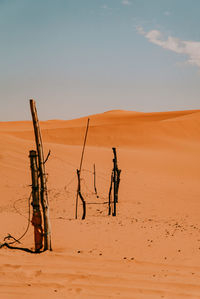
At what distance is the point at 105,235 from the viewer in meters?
7.15

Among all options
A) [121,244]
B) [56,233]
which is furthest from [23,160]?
[121,244]

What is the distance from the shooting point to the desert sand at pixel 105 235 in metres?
4.48

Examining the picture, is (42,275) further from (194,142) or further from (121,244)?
(194,142)

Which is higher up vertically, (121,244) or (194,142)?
(194,142)

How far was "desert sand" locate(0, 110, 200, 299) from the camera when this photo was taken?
448cm

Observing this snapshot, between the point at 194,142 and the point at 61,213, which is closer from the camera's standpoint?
the point at 61,213

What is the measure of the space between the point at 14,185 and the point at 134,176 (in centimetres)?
661

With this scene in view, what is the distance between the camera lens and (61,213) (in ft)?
33.6

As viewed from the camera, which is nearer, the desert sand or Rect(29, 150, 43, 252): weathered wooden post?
the desert sand

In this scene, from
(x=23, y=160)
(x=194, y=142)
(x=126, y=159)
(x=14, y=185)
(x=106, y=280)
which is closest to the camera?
(x=106, y=280)

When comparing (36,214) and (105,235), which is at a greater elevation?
(36,214)

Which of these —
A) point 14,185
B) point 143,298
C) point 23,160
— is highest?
point 23,160

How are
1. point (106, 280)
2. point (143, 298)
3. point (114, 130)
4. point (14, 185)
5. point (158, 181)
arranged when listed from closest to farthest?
point (143, 298), point (106, 280), point (14, 185), point (158, 181), point (114, 130)

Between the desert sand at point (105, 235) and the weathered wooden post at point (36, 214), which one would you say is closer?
the desert sand at point (105, 235)
